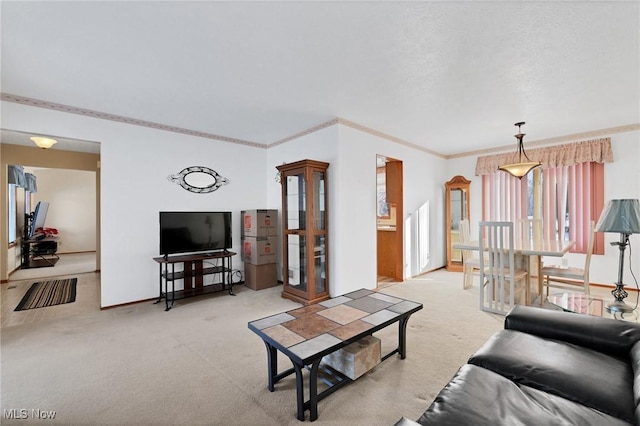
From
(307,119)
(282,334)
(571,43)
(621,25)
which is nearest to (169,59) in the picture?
(307,119)

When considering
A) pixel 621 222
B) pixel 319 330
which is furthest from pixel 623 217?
pixel 319 330

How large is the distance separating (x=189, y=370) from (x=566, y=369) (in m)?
2.44

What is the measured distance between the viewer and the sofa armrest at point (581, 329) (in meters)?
1.54

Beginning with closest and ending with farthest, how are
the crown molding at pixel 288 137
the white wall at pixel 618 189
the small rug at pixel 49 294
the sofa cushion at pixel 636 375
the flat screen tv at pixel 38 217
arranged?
the sofa cushion at pixel 636 375
the crown molding at pixel 288 137
the small rug at pixel 49 294
the white wall at pixel 618 189
the flat screen tv at pixel 38 217

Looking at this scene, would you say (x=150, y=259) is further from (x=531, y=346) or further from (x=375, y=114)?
(x=531, y=346)

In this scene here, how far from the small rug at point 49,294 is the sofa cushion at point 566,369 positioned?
5081 millimetres

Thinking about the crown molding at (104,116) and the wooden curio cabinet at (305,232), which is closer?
the crown molding at (104,116)

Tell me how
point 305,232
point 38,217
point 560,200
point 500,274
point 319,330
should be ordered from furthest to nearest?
point 38,217, point 560,200, point 305,232, point 500,274, point 319,330

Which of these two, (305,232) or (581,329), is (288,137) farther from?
(581,329)

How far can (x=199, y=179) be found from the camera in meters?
4.40

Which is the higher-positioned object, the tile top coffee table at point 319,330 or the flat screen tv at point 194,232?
the flat screen tv at point 194,232

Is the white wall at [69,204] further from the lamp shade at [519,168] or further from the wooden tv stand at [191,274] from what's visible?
the lamp shade at [519,168]

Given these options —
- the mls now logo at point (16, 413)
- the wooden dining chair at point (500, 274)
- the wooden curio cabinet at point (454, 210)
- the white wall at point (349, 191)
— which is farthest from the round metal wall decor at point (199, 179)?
the wooden curio cabinet at point (454, 210)

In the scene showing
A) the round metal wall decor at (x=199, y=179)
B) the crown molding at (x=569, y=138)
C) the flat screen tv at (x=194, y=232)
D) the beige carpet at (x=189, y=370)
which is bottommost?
the beige carpet at (x=189, y=370)
